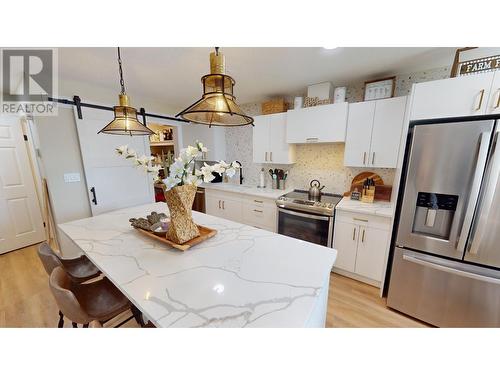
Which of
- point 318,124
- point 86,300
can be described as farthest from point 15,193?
point 318,124

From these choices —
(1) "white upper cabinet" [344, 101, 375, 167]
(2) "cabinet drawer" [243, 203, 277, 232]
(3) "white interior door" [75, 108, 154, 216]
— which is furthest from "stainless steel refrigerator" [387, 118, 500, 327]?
(3) "white interior door" [75, 108, 154, 216]

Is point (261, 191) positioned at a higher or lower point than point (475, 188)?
lower

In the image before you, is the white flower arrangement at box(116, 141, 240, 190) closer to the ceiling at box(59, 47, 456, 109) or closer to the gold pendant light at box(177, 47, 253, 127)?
the gold pendant light at box(177, 47, 253, 127)

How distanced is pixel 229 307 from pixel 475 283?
72.3 inches

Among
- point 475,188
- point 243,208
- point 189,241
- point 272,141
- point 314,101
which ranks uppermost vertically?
point 314,101

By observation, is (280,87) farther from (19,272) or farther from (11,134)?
(19,272)

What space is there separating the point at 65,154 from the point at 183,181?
7.27 ft

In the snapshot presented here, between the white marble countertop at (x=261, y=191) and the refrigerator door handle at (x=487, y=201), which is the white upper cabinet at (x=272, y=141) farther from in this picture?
the refrigerator door handle at (x=487, y=201)

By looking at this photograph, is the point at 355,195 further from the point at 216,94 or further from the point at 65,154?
the point at 65,154

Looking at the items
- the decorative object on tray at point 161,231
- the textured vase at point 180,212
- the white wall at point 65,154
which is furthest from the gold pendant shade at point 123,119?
the white wall at point 65,154

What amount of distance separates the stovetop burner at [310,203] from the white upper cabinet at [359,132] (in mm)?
532

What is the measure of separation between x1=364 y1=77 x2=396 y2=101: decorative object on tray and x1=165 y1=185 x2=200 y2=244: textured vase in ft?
7.07

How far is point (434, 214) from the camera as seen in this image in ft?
4.80

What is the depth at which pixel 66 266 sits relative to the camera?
1.49 metres
